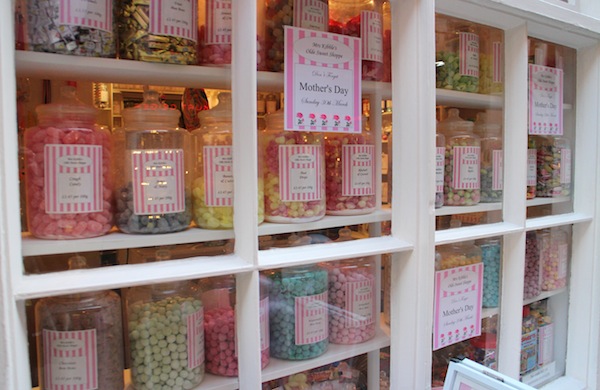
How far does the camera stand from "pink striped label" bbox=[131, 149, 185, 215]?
0.79 meters

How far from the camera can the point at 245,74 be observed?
0.79m

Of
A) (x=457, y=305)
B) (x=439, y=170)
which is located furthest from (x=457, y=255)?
(x=439, y=170)

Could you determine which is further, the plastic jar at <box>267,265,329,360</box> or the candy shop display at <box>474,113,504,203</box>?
the candy shop display at <box>474,113,504,203</box>

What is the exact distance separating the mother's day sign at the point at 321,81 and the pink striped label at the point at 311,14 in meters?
0.04

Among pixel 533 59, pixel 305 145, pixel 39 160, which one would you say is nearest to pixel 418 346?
pixel 305 145

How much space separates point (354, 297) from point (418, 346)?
0.62ft

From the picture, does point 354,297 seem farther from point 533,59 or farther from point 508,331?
point 533,59

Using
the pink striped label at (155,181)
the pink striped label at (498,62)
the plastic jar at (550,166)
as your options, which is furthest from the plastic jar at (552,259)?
the pink striped label at (155,181)

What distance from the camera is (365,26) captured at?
1033 millimetres

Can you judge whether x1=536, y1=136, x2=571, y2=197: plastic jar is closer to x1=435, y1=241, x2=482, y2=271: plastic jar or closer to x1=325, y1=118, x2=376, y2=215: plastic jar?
x1=435, y1=241, x2=482, y2=271: plastic jar

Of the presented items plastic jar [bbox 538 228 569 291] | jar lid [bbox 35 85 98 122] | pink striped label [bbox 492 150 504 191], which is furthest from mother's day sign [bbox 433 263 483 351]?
jar lid [bbox 35 85 98 122]

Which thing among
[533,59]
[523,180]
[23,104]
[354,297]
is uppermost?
[533,59]

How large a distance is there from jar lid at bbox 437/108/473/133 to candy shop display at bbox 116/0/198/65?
2.54 ft

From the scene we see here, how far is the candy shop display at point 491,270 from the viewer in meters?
1.25
